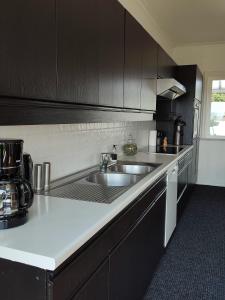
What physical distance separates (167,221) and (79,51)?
1.84 meters

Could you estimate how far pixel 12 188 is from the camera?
1055 mm

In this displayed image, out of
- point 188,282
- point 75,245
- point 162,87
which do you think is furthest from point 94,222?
point 162,87

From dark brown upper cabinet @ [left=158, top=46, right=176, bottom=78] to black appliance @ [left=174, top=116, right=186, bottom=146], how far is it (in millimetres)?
817

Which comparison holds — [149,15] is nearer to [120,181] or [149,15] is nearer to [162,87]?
[162,87]

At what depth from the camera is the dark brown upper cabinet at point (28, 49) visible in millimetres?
925

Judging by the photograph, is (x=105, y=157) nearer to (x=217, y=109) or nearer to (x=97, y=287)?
(x=97, y=287)

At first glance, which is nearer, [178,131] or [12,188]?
[12,188]

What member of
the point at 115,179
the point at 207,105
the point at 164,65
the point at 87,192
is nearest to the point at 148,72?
the point at 164,65

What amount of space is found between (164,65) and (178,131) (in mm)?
1281

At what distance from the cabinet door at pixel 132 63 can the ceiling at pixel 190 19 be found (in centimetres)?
150

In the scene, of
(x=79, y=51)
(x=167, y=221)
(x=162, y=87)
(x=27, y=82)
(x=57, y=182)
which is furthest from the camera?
(x=162, y=87)

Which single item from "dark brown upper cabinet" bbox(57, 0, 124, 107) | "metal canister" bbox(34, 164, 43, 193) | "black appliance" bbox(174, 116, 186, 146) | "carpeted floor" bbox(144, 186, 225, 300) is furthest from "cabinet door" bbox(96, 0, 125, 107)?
"black appliance" bbox(174, 116, 186, 146)

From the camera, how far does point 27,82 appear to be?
1.03 metres

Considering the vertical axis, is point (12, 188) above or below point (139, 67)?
below
